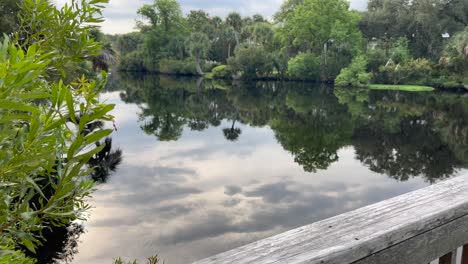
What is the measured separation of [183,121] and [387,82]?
34.0m

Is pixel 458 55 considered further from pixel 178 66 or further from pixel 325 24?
pixel 178 66

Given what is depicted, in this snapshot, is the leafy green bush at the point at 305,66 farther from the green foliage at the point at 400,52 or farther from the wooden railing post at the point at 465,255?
Result: the wooden railing post at the point at 465,255

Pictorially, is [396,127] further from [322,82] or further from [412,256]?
[322,82]

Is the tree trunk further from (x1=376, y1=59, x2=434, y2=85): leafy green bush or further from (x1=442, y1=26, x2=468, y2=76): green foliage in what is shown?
(x1=442, y1=26, x2=468, y2=76): green foliage

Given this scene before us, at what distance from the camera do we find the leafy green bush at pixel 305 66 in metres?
52.3

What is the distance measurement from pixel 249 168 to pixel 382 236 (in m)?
14.0

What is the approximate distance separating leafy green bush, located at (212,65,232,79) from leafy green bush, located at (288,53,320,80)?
32.9ft

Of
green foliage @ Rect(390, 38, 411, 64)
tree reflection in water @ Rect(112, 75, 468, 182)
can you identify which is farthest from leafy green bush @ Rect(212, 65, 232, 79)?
green foliage @ Rect(390, 38, 411, 64)

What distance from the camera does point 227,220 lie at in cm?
995

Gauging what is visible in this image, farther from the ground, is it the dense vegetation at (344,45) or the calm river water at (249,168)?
the dense vegetation at (344,45)

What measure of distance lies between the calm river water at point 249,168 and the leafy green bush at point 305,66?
830 inches

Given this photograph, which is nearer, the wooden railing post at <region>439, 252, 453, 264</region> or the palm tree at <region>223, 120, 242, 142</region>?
the wooden railing post at <region>439, 252, 453, 264</region>

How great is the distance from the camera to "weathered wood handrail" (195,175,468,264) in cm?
97

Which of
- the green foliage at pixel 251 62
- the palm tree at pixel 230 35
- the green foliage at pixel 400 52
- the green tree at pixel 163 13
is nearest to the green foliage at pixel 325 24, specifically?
the green foliage at pixel 400 52
